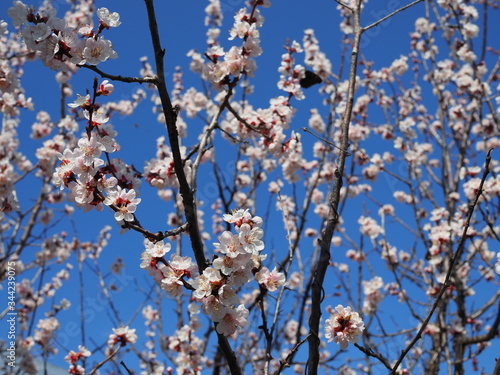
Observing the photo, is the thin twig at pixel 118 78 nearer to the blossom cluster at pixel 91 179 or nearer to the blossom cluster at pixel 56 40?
the blossom cluster at pixel 56 40

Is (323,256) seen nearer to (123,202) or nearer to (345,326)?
(345,326)

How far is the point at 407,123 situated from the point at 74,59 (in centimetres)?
523

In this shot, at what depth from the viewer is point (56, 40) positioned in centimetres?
169

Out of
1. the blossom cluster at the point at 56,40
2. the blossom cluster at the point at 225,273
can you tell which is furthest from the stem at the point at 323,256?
the blossom cluster at the point at 56,40

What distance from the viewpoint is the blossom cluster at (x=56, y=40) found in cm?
168

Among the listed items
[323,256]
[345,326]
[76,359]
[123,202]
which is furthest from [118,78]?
[76,359]

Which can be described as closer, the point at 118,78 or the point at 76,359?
the point at 118,78

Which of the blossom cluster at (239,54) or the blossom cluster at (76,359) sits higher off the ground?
the blossom cluster at (239,54)

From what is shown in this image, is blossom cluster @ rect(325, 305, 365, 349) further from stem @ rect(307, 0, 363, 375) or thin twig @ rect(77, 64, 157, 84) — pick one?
thin twig @ rect(77, 64, 157, 84)

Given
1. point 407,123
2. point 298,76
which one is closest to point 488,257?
point 407,123

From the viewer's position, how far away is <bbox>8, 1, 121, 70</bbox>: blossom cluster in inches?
66.0

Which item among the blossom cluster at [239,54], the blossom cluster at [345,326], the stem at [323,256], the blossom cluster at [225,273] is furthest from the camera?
the blossom cluster at [239,54]

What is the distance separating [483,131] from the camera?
5.11 m

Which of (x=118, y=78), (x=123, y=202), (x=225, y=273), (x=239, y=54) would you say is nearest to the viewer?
(x=225, y=273)
